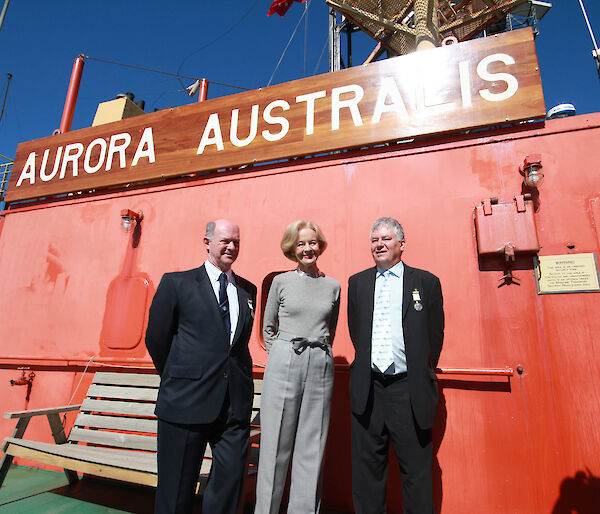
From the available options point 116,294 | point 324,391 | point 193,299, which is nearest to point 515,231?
point 324,391

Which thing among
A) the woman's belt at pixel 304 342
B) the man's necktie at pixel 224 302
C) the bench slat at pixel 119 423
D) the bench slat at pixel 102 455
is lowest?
the bench slat at pixel 102 455

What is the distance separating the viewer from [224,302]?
2.38 meters

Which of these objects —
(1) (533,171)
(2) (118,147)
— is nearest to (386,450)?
(1) (533,171)

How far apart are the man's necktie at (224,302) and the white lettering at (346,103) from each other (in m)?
2.40

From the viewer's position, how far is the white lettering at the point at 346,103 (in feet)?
13.0

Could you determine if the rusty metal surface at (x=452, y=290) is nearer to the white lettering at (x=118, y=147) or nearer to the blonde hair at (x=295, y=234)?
the white lettering at (x=118, y=147)

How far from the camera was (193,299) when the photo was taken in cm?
229

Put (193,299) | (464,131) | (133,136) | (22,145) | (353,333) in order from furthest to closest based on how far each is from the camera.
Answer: (22,145), (133,136), (464,131), (353,333), (193,299)

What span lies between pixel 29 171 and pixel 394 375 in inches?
241

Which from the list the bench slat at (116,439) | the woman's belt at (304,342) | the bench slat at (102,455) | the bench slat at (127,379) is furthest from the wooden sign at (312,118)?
the bench slat at (102,455)

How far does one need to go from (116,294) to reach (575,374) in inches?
188

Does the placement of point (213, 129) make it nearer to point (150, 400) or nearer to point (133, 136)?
point (133, 136)

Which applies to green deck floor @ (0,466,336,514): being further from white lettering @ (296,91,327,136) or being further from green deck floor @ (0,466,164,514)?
white lettering @ (296,91,327,136)

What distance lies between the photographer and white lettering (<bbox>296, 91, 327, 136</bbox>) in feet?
13.5
